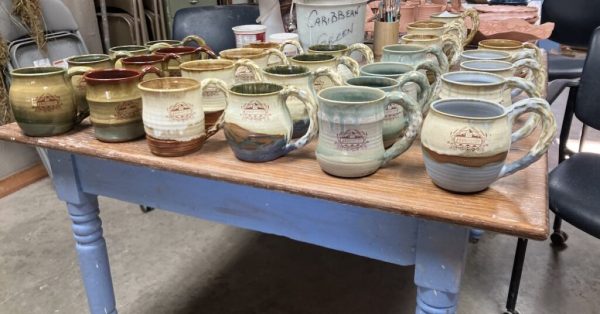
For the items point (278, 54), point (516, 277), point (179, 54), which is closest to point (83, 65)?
point (179, 54)

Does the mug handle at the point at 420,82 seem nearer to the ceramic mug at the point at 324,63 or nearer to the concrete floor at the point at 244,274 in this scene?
the ceramic mug at the point at 324,63

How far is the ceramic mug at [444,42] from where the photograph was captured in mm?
1284

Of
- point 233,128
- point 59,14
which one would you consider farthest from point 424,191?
point 59,14

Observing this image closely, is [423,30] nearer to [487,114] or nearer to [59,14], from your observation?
[487,114]

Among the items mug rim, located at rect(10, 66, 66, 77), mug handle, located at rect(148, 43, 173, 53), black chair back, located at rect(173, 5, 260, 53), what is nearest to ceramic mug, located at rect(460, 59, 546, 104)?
mug handle, located at rect(148, 43, 173, 53)

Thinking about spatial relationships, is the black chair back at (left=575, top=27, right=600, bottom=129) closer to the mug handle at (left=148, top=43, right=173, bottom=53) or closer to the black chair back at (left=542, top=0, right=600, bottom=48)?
the mug handle at (left=148, top=43, right=173, bottom=53)

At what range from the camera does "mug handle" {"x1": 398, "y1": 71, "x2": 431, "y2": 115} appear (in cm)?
90

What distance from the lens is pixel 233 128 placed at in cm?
86

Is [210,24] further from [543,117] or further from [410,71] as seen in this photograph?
[543,117]

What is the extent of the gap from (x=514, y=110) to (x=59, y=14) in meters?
2.20

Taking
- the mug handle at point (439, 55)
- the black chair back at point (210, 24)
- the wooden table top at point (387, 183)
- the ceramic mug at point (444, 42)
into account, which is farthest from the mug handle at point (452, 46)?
the black chair back at point (210, 24)

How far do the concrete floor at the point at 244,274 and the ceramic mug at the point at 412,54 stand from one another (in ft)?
2.64

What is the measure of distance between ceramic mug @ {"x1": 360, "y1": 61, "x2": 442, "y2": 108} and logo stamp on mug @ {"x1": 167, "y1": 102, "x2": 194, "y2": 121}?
0.36m

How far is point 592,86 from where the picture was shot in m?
1.58
